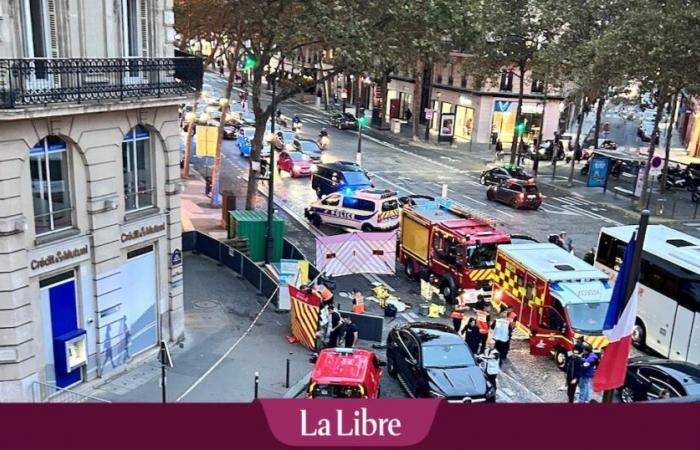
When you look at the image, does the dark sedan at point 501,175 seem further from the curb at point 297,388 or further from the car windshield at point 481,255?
the curb at point 297,388

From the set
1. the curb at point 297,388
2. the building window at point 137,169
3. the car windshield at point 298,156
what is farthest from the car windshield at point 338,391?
the car windshield at point 298,156

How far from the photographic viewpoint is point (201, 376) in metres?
16.5

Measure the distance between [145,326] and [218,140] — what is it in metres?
16.1

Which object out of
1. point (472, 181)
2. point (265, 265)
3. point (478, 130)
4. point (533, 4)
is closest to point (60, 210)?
point (265, 265)

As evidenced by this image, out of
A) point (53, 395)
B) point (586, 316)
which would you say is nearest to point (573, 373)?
point (586, 316)

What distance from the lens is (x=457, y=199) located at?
121ft

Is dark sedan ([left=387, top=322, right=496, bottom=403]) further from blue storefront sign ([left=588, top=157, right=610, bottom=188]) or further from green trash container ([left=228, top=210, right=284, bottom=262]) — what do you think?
blue storefront sign ([left=588, top=157, right=610, bottom=188])

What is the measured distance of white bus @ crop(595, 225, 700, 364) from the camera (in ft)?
60.1

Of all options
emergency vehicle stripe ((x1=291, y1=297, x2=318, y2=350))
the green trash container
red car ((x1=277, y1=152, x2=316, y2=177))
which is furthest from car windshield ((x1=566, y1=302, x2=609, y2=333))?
red car ((x1=277, y1=152, x2=316, y2=177))

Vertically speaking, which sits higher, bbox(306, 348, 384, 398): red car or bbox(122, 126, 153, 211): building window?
bbox(122, 126, 153, 211): building window

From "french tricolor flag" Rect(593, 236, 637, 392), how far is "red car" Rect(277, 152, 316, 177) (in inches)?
1249

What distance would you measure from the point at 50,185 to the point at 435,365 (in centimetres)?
915

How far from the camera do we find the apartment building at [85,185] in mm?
13445

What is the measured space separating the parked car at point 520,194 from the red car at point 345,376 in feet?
70.0
